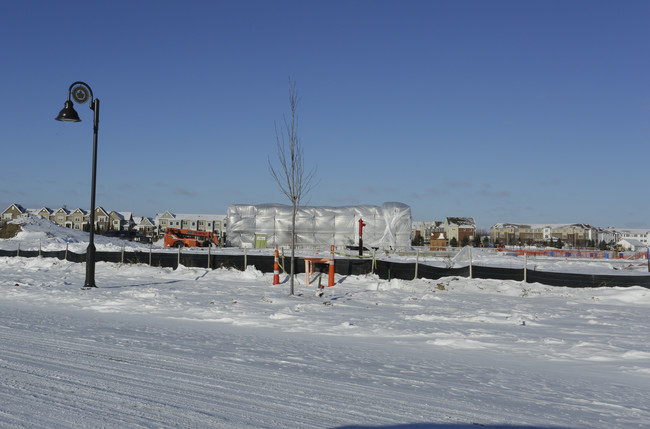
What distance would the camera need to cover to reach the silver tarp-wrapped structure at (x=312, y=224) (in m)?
51.7

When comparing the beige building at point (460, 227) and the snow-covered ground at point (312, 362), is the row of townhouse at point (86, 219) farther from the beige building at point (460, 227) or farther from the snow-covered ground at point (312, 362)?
the snow-covered ground at point (312, 362)

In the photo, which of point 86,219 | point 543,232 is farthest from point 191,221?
point 543,232

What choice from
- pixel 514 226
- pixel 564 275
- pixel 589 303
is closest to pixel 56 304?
pixel 589 303

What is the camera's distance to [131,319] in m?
9.45

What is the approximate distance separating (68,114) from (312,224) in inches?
1609

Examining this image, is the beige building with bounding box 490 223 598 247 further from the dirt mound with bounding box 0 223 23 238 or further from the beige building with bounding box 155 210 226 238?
the dirt mound with bounding box 0 223 23 238

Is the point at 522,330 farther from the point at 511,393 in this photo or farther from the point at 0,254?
the point at 0,254

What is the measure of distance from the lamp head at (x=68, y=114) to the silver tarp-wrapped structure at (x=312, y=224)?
3829 cm

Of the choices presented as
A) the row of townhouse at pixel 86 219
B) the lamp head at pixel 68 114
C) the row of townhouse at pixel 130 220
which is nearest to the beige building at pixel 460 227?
the row of townhouse at pixel 130 220

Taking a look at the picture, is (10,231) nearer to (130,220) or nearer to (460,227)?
(130,220)

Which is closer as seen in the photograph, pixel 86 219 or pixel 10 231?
pixel 10 231

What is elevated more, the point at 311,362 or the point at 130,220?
the point at 130,220

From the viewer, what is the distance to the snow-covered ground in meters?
4.09

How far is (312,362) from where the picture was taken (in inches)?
244
